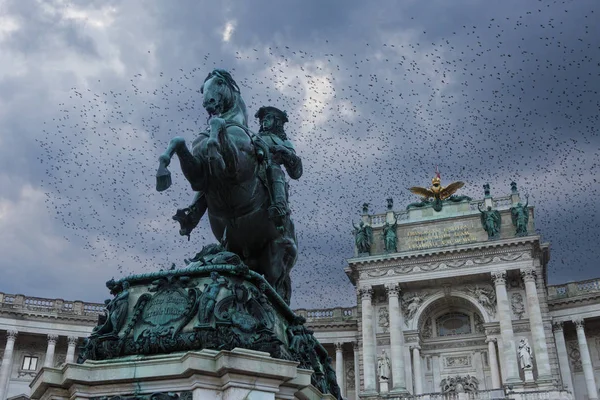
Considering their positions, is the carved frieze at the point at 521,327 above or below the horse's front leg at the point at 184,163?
above

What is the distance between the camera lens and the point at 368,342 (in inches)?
1988

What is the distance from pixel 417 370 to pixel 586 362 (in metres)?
11.8

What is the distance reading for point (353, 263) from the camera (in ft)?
173

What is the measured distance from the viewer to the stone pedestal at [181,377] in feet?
17.3

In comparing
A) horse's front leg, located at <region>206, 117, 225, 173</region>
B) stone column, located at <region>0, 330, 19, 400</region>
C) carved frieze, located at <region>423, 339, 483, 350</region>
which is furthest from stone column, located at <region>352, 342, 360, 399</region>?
horse's front leg, located at <region>206, 117, 225, 173</region>

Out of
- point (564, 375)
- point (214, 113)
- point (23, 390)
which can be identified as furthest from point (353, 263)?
point (214, 113)

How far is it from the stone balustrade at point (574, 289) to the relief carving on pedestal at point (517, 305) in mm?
3182

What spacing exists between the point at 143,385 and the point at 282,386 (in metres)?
1.11

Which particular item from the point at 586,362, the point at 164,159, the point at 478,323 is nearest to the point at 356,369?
the point at 478,323

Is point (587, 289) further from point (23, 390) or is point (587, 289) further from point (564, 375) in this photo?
point (23, 390)

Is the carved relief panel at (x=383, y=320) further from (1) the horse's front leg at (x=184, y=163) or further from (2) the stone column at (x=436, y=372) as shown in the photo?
(1) the horse's front leg at (x=184, y=163)

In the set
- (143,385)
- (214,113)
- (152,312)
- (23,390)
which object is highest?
(23,390)

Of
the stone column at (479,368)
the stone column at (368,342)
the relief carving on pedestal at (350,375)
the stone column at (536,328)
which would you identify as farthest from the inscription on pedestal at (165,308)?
the relief carving on pedestal at (350,375)

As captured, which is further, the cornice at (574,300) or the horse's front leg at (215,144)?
the cornice at (574,300)
